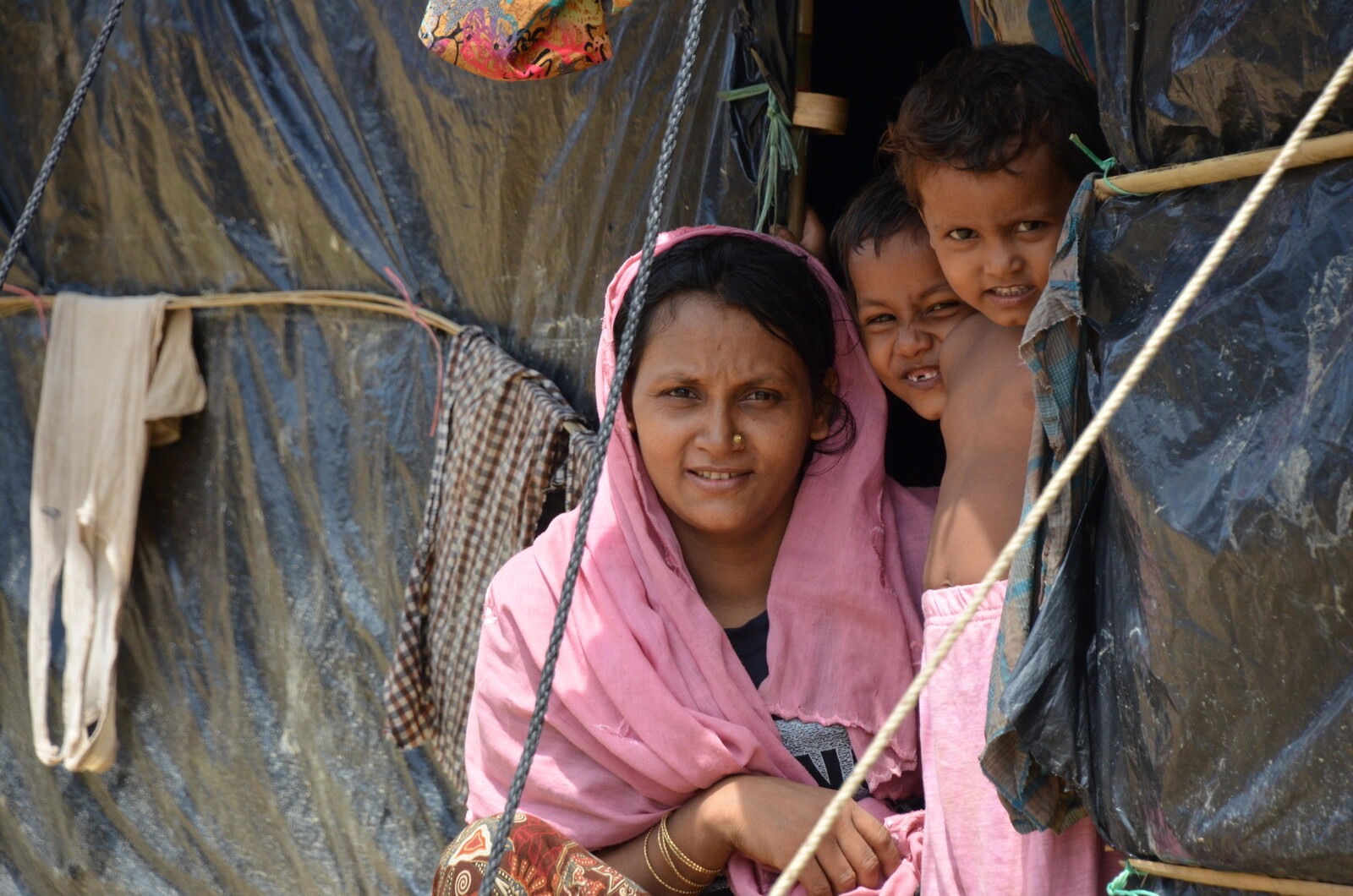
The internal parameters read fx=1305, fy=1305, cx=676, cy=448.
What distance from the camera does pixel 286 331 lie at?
11.3 feet

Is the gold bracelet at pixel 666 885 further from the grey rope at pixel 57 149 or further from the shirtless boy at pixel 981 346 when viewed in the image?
the grey rope at pixel 57 149

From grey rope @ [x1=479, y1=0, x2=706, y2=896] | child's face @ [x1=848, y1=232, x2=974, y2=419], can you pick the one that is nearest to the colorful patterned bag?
grey rope @ [x1=479, y1=0, x2=706, y2=896]

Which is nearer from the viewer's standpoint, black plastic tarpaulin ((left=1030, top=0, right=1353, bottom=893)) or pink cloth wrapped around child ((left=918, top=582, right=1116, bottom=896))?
black plastic tarpaulin ((left=1030, top=0, right=1353, bottom=893))

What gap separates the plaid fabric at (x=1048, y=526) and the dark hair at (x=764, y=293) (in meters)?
0.68

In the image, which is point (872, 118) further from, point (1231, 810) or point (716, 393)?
point (1231, 810)

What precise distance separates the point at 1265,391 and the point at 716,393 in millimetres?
988

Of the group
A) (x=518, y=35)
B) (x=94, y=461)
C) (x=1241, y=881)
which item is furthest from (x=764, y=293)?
(x=94, y=461)

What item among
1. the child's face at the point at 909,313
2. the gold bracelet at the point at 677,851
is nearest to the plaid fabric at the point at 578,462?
the child's face at the point at 909,313

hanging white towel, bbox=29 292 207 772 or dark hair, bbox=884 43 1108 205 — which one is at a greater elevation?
dark hair, bbox=884 43 1108 205

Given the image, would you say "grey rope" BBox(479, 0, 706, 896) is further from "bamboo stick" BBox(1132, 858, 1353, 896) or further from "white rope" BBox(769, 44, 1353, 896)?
"bamboo stick" BBox(1132, 858, 1353, 896)

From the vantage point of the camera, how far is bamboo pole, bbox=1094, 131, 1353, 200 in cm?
117

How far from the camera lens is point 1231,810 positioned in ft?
4.14

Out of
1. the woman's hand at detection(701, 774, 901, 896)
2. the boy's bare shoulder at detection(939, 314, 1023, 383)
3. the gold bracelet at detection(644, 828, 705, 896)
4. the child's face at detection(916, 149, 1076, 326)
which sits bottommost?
the gold bracelet at detection(644, 828, 705, 896)

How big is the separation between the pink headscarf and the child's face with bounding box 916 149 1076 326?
42cm
